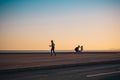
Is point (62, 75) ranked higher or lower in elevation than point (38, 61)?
lower

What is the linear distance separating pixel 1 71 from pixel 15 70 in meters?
0.89

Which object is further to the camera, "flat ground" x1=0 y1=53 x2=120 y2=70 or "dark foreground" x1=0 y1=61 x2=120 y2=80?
"flat ground" x1=0 y1=53 x2=120 y2=70

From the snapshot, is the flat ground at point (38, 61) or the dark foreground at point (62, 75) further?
the flat ground at point (38, 61)

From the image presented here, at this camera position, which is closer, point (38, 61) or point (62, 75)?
point (62, 75)

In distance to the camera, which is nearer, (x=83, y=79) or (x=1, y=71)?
A: (x=83, y=79)

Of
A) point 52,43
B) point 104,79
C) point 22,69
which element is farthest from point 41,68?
point 52,43

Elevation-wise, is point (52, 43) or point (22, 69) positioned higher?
point (52, 43)

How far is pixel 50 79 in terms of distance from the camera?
10.4m

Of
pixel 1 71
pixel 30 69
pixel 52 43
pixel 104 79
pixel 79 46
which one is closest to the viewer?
pixel 104 79

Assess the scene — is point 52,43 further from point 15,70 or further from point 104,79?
point 104,79

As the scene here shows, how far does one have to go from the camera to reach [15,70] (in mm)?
14117

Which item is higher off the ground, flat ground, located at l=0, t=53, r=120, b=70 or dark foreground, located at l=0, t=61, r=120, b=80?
flat ground, located at l=0, t=53, r=120, b=70

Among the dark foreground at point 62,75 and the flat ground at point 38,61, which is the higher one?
the flat ground at point 38,61

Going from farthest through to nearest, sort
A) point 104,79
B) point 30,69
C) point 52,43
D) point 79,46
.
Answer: point 79,46 < point 52,43 < point 30,69 < point 104,79
